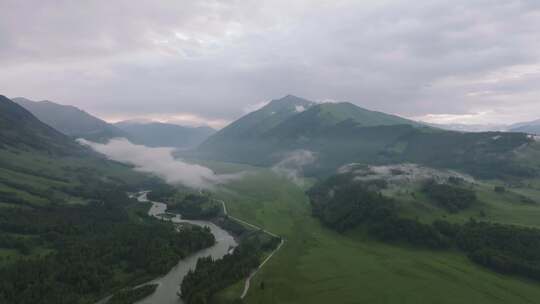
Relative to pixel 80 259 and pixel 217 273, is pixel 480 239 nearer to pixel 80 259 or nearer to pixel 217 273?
pixel 217 273

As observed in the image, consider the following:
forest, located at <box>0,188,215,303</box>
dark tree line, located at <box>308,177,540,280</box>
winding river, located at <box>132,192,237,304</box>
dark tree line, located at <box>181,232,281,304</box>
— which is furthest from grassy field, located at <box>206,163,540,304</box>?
forest, located at <box>0,188,215,303</box>

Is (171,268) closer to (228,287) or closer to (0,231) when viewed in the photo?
(228,287)

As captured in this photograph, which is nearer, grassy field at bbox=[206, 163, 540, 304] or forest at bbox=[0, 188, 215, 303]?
grassy field at bbox=[206, 163, 540, 304]

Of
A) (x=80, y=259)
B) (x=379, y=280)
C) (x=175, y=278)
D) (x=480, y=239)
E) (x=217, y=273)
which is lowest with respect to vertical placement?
(x=175, y=278)

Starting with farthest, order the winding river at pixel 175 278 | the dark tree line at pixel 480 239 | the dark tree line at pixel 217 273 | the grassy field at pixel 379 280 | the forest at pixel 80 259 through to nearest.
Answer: the dark tree line at pixel 480 239 → the winding river at pixel 175 278 → the forest at pixel 80 259 → the dark tree line at pixel 217 273 → the grassy field at pixel 379 280

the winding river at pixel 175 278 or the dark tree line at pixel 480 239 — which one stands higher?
the dark tree line at pixel 480 239

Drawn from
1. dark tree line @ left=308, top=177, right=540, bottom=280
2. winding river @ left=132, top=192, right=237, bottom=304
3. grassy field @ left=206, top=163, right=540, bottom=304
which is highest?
dark tree line @ left=308, top=177, right=540, bottom=280

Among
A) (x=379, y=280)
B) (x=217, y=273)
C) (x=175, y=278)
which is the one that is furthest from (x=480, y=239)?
(x=175, y=278)

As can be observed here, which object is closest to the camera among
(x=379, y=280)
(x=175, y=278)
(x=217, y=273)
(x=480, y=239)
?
(x=379, y=280)

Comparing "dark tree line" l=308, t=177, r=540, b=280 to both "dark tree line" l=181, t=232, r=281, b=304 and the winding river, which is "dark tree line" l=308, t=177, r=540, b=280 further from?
the winding river

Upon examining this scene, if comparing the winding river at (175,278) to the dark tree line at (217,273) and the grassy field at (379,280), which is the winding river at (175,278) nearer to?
the dark tree line at (217,273)

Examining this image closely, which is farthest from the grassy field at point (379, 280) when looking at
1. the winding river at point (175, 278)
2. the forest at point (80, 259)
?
the forest at point (80, 259)
